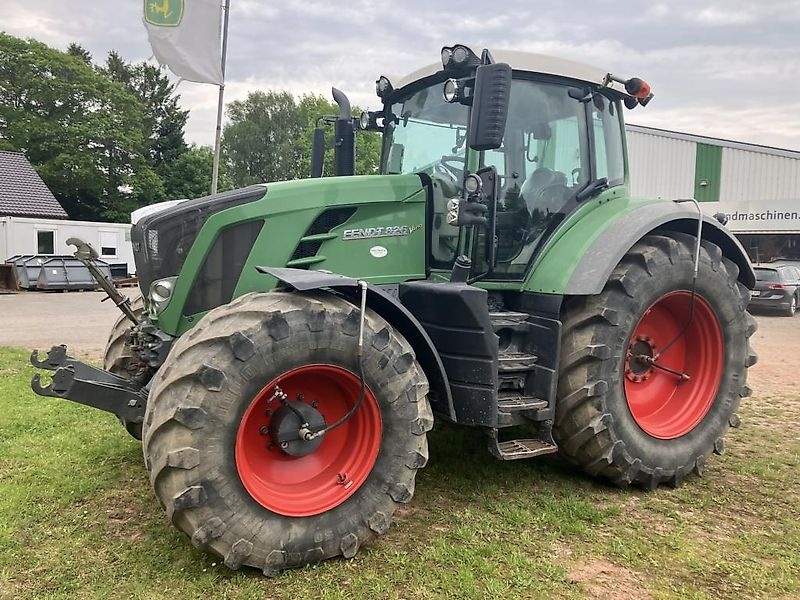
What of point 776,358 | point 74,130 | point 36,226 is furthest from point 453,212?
point 74,130

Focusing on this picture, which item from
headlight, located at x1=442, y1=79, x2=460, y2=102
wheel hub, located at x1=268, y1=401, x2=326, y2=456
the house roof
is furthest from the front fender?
the house roof

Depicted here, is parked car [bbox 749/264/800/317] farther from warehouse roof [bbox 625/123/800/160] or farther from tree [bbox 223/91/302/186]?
tree [bbox 223/91/302/186]

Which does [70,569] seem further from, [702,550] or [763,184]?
[763,184]

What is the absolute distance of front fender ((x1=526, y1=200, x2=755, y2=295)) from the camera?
13.5 ft

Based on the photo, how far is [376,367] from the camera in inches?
134

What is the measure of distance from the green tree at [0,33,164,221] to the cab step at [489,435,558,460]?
36947 mm

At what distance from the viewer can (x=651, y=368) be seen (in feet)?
15.7

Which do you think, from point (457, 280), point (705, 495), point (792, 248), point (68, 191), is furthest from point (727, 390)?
point (68, 191)

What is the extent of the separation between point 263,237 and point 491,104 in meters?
1.50

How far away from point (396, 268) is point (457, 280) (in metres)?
0.40

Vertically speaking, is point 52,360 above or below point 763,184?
below

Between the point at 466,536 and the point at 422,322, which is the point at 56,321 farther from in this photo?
the point at 466,536

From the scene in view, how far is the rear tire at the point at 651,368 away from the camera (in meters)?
4.16

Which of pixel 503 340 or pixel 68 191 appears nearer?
pixel 503 340
